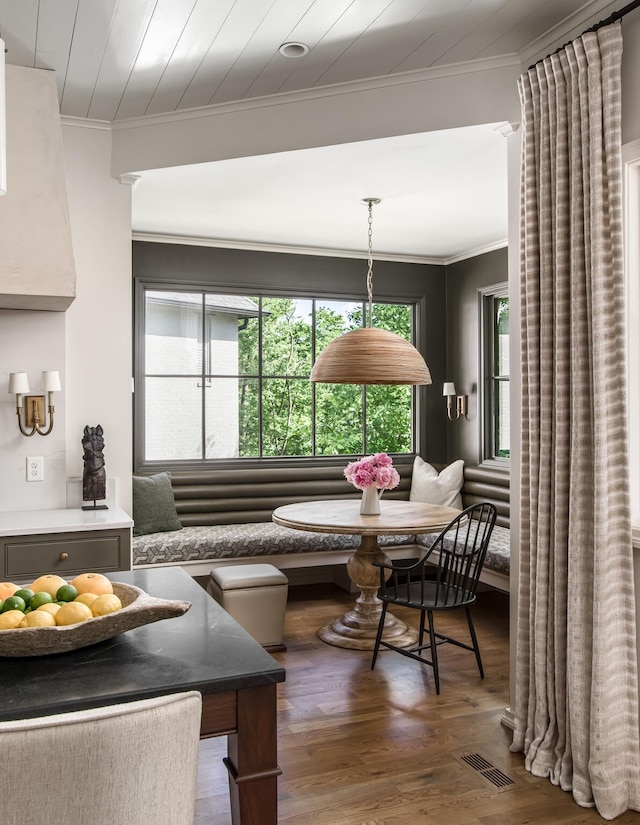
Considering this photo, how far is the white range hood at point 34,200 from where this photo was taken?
3.18 m

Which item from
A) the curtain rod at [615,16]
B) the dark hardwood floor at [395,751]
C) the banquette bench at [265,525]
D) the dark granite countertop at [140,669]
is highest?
the curtain rod at [615,16]

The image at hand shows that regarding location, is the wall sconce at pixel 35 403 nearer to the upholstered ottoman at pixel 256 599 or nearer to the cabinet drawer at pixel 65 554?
the cabinet drawer at pixel 65 554

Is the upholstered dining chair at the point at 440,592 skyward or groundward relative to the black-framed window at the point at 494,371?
groundward

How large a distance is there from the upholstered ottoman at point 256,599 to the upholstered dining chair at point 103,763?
118 inches

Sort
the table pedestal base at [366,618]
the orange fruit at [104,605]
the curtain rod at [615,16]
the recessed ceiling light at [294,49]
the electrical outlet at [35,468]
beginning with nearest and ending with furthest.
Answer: the orange fruit at [104,605] → the curtain rod at [615,16] → the recessed ceiling light at [294,49] → the electrical outlet at [35,468] → the table pedestal base at [366,618]

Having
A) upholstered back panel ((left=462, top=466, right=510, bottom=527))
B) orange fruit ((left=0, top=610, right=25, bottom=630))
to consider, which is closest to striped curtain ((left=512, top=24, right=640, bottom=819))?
orange fruit ((left=0, top=610, right=25, bottom=630))

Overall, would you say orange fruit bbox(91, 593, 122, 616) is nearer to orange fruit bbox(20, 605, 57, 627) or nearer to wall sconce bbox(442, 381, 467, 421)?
orange fruit bbox(20, 605, 57, 627)

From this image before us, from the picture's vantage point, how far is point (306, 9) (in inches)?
109

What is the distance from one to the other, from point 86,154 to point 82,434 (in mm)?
1462

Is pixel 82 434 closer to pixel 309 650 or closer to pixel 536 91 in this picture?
pixel 309 650

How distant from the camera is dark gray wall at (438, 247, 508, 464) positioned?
5.88 metres

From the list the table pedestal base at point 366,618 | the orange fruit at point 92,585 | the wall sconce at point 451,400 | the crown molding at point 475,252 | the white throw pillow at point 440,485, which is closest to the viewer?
the orange fruit at point 92,585

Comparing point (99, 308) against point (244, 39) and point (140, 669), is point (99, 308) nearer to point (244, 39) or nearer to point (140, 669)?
point (244, 39)

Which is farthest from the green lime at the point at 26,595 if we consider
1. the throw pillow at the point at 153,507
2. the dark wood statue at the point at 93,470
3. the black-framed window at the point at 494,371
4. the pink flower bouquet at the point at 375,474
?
the black-framed window at the point at 494,371
